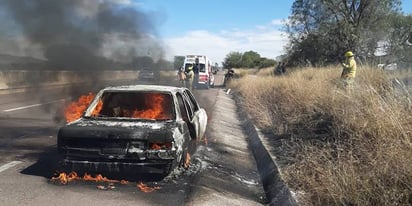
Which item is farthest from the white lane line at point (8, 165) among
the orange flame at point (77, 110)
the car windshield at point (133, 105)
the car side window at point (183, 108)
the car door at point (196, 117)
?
the car door at point (196, 117)

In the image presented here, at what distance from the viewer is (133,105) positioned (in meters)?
7.76

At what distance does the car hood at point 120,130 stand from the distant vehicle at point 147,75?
1462 cm

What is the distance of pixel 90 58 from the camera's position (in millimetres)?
16250

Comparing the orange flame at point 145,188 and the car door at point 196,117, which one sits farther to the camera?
the car door at point 196,117

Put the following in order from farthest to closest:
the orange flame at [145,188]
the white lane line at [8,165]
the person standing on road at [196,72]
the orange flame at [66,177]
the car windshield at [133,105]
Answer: the person standing on road at [196,72] < the car windshield at [133,105] < the white lane line at [8,165] < the orange flame at [66,177] < the orange flame at [145,188]

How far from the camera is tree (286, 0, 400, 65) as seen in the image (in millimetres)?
34094

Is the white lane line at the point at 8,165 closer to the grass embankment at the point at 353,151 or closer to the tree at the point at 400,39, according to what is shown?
the grass embankment at the point at 353,151

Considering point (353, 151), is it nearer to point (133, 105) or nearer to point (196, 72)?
point (133, 105)

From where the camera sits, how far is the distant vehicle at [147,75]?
71.0ft

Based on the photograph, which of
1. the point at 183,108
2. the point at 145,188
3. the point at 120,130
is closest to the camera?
the point at 145,188

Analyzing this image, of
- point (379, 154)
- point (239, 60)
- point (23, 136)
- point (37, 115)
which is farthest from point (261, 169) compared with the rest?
point (239, 60)

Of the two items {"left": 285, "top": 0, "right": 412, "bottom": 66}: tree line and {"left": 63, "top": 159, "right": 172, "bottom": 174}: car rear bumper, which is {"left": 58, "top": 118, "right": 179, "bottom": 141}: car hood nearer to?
{"left": 63, "top": 159, "right": 172, "bottom": 174}: car rear bumper

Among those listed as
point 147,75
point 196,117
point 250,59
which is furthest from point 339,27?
point 250,59

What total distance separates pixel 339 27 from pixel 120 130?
3024 cm
